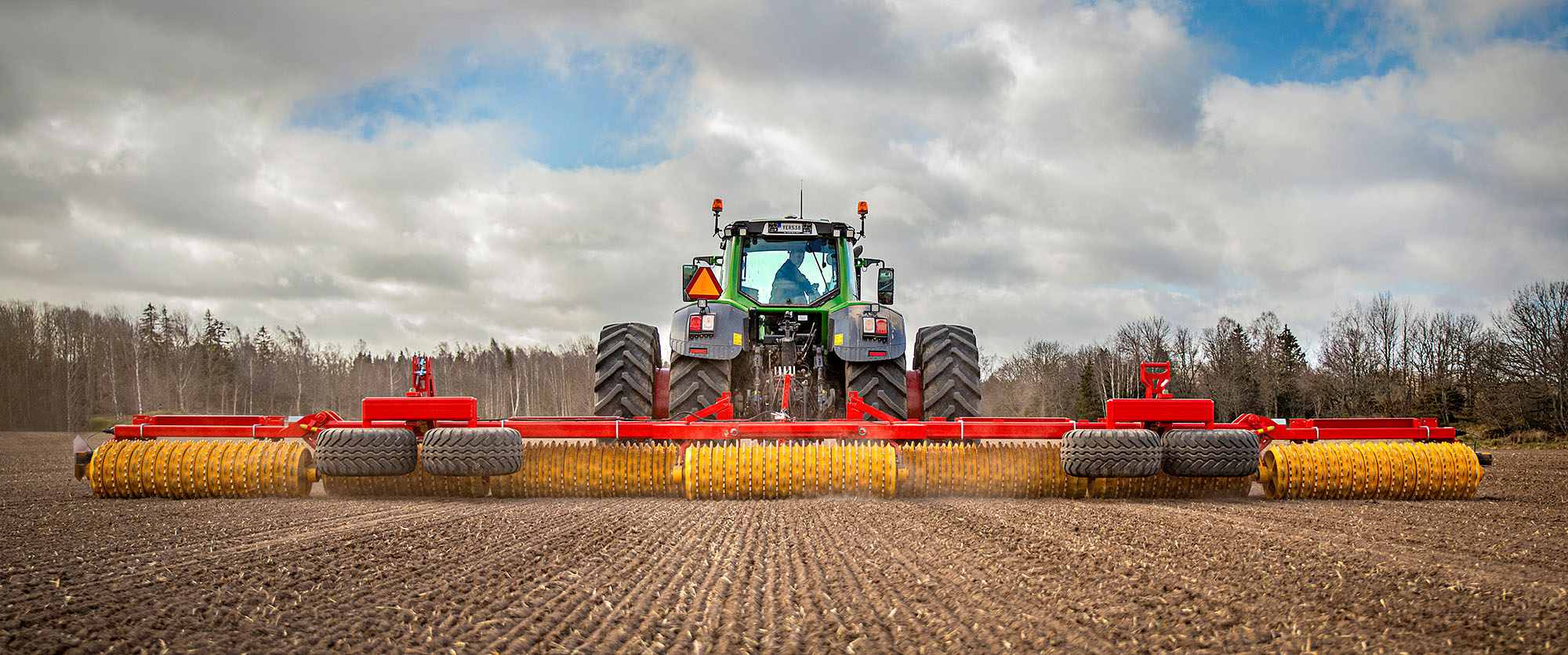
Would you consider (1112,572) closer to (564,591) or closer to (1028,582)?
(1028,582)

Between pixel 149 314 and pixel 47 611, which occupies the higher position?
pixel 149 314

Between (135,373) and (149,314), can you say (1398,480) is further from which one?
(149,314)

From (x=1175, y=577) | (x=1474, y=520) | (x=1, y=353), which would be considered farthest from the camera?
(x=1, y=353)

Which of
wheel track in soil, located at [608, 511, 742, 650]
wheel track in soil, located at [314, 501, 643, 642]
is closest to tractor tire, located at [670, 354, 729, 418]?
wheel track in soil, located at [314, 501, 643, 642]

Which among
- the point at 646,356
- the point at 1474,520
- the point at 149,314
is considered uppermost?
the point at 149,314

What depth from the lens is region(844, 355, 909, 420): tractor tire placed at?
21.4ft

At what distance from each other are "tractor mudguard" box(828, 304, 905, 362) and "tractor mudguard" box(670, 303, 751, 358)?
0.78 metres

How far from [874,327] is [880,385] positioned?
0.48 metres

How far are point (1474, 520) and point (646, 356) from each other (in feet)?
18.1

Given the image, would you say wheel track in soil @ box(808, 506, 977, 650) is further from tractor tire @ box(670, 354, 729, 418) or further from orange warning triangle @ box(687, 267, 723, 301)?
orange warning triangle @ box(687, 267, 723, 301)

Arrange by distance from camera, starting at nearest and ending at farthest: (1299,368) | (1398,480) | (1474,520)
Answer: (1474,520) → (1398,480) → (1299,368)

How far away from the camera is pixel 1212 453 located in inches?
209

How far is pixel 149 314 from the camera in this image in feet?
171

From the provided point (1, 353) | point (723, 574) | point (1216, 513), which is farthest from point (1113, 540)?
point (1, 353)
